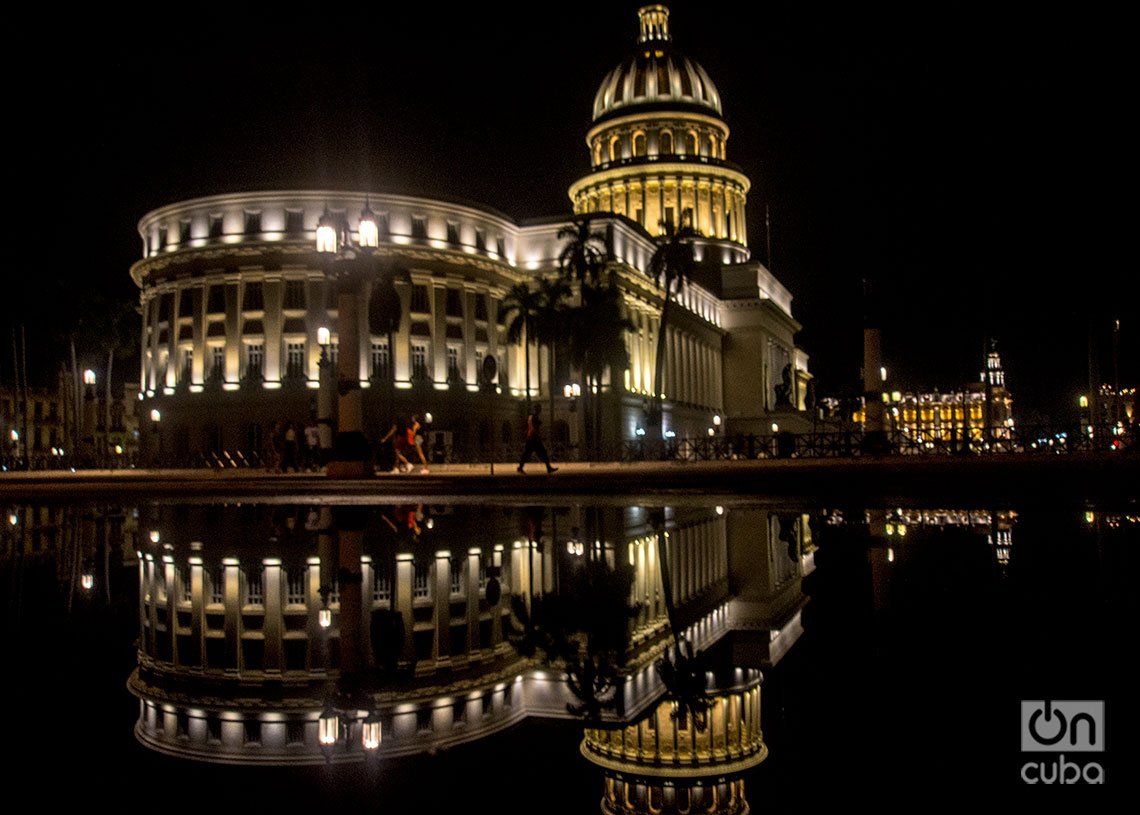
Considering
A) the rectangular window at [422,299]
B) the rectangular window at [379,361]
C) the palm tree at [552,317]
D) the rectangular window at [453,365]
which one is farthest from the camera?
the rectangular window at [453,365]

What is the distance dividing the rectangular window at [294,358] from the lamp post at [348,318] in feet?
136

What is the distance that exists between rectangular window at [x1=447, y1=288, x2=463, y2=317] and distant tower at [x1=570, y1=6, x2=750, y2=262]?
4393 cm

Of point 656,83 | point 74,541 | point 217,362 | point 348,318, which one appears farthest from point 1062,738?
point 656,83

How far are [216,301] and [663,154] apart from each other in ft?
196

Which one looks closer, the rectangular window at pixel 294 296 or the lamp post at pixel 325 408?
the lamp post at pixel 325 408

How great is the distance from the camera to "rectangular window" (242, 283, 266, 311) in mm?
66438

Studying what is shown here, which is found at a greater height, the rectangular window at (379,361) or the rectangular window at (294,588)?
the rectangular window at (379,361)

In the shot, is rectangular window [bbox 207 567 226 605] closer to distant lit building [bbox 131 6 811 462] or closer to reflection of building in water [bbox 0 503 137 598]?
reflection of building in water [bbox 0 503 137 598]

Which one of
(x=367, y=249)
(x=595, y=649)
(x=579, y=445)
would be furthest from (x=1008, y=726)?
(x=579, y=445)

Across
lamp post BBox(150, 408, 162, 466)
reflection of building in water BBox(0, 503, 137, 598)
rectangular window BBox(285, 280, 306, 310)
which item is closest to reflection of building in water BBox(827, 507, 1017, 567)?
reflection of building in water BBox(0, 503, 137, 598)

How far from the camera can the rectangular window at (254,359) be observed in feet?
217

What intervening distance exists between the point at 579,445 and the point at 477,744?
5260 cm

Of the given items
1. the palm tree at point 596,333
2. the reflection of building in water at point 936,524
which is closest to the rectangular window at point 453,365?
the palm tree at point 596,333

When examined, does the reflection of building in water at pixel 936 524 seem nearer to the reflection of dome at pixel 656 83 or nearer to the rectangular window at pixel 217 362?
the rectangular window at pixel 217 362
